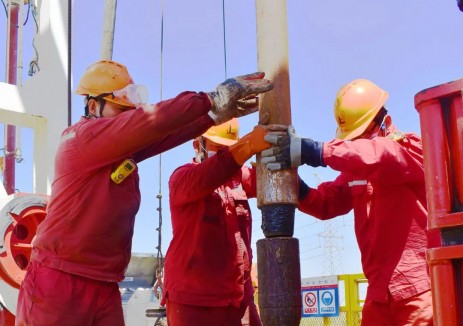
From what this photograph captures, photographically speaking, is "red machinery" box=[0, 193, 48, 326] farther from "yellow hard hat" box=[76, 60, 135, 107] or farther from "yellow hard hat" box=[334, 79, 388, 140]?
"yellow hard hat" box=[334, 79, 388, 140]

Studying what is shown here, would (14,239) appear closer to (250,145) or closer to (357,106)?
(250,145)

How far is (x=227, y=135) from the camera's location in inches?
157

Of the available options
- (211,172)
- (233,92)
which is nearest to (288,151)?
(233,92)

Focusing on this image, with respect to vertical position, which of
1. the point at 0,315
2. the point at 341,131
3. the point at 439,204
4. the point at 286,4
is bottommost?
the point at 0,315

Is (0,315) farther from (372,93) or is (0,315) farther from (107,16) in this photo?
(372,93)

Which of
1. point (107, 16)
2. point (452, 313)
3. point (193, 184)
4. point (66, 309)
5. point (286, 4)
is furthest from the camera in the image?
point (107, 16)

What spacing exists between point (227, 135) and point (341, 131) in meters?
0.77

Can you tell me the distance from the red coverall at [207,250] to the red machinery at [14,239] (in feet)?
4.44

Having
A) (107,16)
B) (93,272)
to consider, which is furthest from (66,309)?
(107,16)

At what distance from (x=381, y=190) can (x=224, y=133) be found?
1.14 metres

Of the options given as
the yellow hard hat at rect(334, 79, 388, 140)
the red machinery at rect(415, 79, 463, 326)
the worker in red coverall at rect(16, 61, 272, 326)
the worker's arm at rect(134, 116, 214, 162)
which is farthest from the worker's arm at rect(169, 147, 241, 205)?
the red machinery at rect(415, 79, 463, 326)

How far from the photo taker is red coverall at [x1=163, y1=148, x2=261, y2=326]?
11.4 feet

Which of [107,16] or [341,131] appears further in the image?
[107,16]

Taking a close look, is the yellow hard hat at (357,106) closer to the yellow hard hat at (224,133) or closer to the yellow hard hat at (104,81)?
the yellow hard hat at (224,133)
